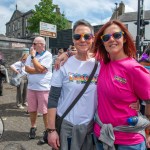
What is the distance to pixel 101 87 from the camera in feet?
6.95

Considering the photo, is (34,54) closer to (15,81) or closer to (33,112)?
(33,112)

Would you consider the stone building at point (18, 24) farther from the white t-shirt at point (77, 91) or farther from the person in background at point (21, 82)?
the white t-shirt at point (77, 91)

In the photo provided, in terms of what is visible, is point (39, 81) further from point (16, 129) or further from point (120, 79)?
point (120, 79)

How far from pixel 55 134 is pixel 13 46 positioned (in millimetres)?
14121

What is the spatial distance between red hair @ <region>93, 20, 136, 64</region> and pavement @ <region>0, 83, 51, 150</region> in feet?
7.51

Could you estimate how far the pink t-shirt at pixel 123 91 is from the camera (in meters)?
1.96

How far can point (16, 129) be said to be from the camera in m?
5.38

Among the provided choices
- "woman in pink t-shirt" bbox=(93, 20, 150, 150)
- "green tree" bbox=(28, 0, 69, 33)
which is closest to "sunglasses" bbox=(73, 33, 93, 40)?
"woman in pink t-shirt" bbox=(93, 20, 150, 150)

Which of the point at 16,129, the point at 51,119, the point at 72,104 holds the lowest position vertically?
the point at 16,129

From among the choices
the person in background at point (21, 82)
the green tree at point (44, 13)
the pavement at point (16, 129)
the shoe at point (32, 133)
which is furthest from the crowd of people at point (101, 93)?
the green tree at point (44, 13)

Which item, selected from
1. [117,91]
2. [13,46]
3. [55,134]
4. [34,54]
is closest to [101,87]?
[117,91]

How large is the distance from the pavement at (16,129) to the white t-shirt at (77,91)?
1974 millimetres

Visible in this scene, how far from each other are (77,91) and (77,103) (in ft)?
0.34

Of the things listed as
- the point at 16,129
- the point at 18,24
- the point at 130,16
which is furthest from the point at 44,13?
the point at 18,24
